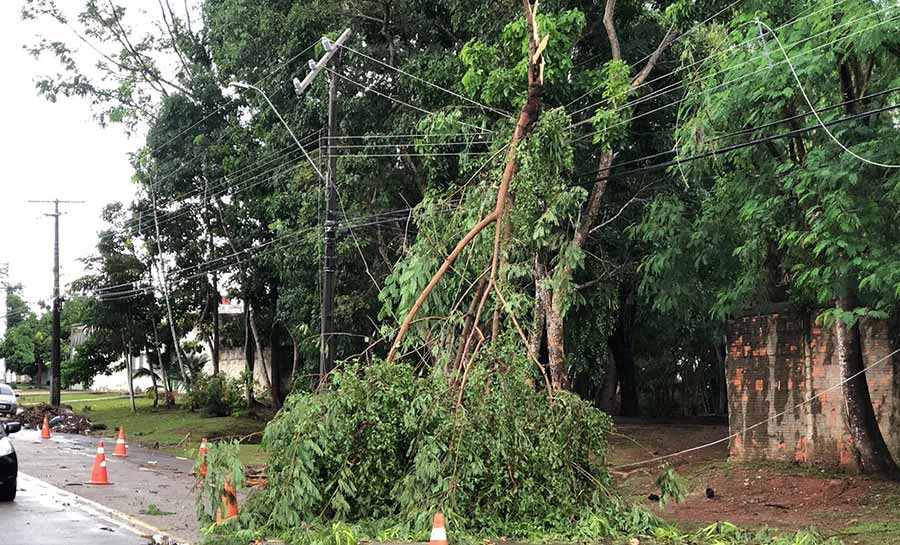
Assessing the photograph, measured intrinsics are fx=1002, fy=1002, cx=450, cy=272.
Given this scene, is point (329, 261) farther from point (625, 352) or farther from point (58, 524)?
point (625, 352)

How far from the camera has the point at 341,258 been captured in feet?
89.1

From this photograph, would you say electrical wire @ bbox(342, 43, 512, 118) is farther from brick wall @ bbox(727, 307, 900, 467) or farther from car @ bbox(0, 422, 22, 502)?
car @ bbox(0, 422, 22, 502)

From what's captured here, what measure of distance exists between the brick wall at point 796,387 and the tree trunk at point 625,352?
37.6ft

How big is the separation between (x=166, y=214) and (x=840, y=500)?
2971 cm

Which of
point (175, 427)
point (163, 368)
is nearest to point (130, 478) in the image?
point (175, 427)

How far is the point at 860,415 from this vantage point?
1573cm

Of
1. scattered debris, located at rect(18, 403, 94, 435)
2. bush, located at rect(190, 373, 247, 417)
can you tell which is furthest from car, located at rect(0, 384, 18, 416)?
bush, located at rect(190, 373, 247, 417)

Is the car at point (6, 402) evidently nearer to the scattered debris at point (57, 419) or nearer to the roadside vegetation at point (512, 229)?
the scattered debris at point (57, 419)

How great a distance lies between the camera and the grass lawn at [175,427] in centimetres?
2867

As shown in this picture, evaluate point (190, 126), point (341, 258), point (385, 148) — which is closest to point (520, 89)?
point (385, 148)

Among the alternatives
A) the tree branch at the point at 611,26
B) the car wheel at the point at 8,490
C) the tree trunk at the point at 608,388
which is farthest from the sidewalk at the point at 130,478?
the tree trunk at the point at 608,388

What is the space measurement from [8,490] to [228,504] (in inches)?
196

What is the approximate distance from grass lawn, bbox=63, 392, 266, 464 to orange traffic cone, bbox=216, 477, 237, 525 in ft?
38.3

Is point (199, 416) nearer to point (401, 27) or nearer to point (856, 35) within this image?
point (401, 27)
